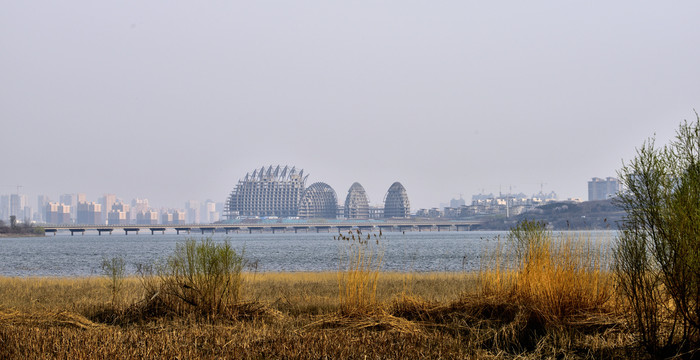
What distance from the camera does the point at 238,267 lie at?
1080 centimetres

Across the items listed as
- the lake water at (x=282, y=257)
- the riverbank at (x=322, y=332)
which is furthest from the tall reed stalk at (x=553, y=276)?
the lake water at (x=282, y=257)

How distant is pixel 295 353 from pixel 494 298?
410cm

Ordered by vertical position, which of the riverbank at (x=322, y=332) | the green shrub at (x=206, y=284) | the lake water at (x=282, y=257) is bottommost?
the lake water at (x=282, y=257)

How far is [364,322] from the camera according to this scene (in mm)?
9242

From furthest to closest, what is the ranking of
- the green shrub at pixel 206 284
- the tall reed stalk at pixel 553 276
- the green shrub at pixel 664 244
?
the green shrub at pixel 206 284 < the tall reed stalk at pixel 553 276 < the green shrub at pixel 664 244

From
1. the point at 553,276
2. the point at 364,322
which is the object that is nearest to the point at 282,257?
the point at 364,322

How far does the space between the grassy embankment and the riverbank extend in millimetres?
20

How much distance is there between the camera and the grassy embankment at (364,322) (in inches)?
281

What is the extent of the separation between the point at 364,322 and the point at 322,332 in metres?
1.03

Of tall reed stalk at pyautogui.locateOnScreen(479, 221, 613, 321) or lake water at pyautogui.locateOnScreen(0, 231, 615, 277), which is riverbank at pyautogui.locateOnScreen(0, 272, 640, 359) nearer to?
tall reed stalk at pyautogui.locateOnScreen(479, 221, 613, 321)

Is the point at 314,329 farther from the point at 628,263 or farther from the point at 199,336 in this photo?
the point at 628,263

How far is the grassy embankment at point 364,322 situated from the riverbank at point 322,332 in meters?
0.02

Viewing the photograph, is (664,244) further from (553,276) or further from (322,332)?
(322,332)

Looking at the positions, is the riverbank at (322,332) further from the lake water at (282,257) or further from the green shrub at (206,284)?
the lake water at (282,257)
